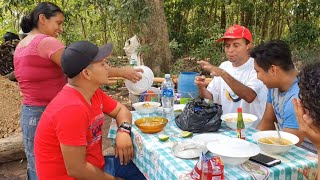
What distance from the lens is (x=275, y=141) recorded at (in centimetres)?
197

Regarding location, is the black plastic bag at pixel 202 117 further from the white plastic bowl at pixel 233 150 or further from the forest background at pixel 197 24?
the forest background at pixel 197 24

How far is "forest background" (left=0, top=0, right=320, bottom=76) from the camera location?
7.48m

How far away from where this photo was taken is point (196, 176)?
158 centimetres

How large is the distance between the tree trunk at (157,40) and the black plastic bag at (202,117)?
3.95 m

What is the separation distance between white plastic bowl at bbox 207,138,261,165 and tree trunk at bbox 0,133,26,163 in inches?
123

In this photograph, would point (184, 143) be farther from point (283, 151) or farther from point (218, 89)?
point (218, 89)

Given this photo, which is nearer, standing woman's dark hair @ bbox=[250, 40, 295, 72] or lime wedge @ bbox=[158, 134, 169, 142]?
lime wedge @ bbox=[158, 134, 169, 142]

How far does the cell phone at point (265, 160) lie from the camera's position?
1.74 meters

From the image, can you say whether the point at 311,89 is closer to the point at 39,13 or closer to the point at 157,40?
the point at 39,13

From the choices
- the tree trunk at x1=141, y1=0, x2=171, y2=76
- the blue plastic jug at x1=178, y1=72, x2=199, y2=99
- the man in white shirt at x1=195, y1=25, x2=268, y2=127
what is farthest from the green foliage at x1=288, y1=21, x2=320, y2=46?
the blue plastic jug at x1=178, y1=72, x2=199, y2=99

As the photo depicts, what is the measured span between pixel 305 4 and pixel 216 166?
9669 mm

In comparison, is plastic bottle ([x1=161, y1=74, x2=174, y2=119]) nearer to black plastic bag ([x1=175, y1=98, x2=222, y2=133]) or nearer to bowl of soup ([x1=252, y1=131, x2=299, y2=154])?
black plastic bag ([x1=175, y1=98, x2=222, y2=133])

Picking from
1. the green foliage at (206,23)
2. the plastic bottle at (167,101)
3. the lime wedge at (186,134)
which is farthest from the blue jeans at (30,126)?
the green foliage at (206,23)

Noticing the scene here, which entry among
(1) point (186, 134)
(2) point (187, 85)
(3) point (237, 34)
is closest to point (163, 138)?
(1) point (186, 134)
